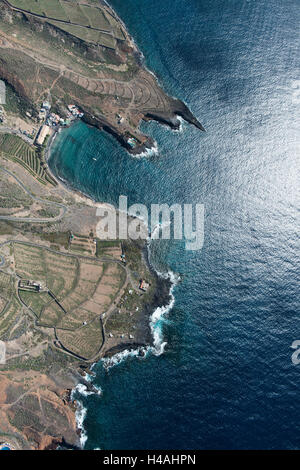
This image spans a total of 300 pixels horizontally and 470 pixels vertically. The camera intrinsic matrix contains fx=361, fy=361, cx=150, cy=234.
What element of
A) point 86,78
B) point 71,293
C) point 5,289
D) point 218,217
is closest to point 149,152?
point 218,217

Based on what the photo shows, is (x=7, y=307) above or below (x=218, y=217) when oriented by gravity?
below

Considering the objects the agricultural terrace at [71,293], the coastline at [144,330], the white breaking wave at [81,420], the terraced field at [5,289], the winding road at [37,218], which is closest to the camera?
the white breaking wave at [81,420]

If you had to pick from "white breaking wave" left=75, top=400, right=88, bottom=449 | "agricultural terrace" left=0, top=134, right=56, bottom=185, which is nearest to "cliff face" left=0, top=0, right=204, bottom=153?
"agricultural terrace" left=0, top=134, right=56, bottom=185

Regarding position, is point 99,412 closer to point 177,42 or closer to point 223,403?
point 223,403

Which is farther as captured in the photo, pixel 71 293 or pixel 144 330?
pixel 144 330

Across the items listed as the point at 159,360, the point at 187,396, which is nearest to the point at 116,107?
the point at 159,360

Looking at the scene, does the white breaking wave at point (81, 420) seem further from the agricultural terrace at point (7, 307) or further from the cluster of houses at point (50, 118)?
the cluster of houses at point (50, 118)

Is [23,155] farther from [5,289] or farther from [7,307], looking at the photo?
[7,307]

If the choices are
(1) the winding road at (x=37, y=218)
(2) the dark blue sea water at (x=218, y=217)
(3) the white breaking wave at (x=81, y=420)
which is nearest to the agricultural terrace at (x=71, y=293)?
(1) the winding road at (x=37, y=218)

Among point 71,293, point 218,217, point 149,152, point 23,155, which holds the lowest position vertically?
point 71,293
